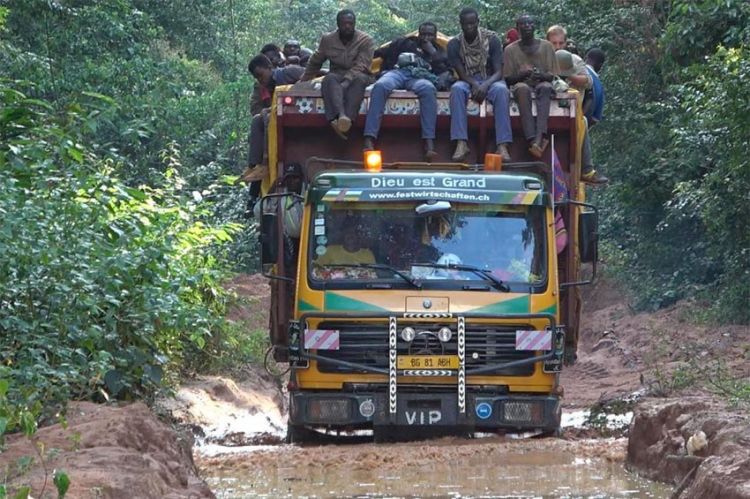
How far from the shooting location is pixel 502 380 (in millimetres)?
10336

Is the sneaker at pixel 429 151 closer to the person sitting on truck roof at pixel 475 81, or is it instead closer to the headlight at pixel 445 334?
the person sitting on truck roof at pixel 475 81

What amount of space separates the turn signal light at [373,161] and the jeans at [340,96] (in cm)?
42

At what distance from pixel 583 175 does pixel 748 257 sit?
23.9 feet

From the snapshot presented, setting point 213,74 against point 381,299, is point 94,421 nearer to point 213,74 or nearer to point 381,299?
point 381,299

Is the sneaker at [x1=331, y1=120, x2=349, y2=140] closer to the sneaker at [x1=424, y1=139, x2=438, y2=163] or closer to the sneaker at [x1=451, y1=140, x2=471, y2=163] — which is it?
the sneaker at [x1=424, y1=139, x2=438, y2=163]

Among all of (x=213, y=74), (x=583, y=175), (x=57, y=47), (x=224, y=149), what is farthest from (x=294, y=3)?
(x=583, y=175)

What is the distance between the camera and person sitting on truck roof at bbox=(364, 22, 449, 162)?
11.1 m

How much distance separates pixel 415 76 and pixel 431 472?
12.1 ft

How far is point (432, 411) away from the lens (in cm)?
1021

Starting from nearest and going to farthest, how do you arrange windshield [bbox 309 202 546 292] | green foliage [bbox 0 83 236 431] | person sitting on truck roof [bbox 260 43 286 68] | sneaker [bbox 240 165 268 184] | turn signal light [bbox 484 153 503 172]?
green foliage [bbox 0 83 236 431], windshield [bbox 309 202 546 292], turn signal light [bbox 484 153 503 172], sneaker [bbox 240 165 268 184], person sitting on truck roof [bbox 260 43 286 68]

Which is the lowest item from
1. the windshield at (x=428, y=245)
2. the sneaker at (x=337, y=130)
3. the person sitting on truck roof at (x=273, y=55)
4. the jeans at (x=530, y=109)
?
the windshield at (x=428, y=245)

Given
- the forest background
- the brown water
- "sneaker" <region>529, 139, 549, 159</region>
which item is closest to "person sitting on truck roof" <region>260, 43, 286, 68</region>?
the forest background

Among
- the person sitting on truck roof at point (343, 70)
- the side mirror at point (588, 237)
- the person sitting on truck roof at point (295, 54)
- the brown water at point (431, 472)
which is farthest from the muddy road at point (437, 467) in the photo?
the person sitting on truck roof at point (295, 54)

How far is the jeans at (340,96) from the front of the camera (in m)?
11.0
